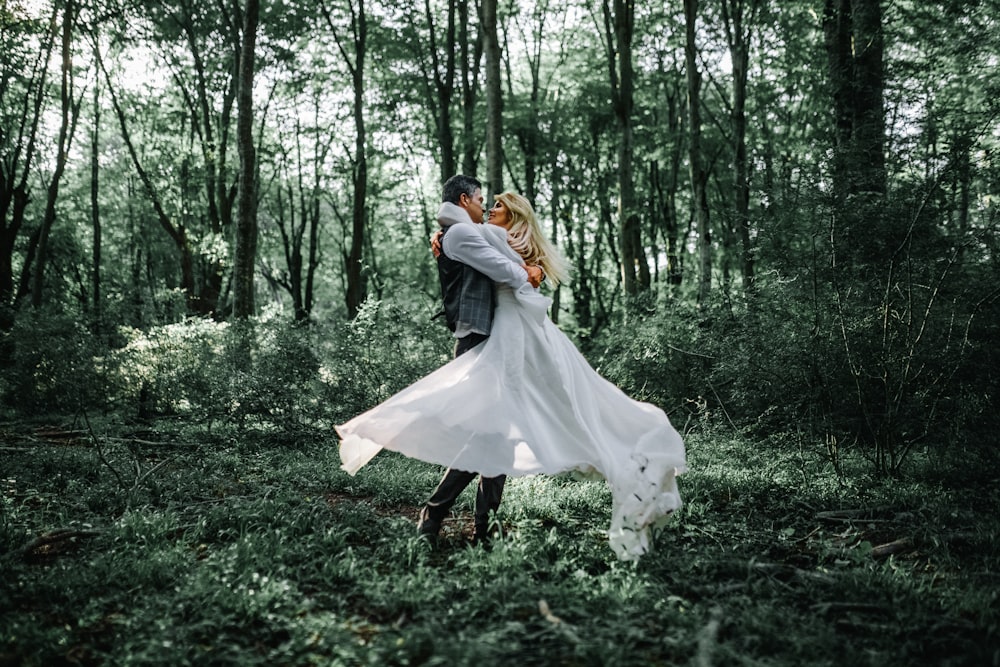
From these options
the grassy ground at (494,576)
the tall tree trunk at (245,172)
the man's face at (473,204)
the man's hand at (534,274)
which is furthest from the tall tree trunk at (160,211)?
the man's hand at (534,274)

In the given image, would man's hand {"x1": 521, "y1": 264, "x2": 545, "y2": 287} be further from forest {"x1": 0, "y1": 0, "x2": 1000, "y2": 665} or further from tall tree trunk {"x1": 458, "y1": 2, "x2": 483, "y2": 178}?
tall tree trunk {"x1": 458, "y1": 2, "x2": 483, "y2": 178}

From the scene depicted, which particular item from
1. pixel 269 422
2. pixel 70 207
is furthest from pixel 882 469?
pixel 70 207

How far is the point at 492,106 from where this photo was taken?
35.7ft

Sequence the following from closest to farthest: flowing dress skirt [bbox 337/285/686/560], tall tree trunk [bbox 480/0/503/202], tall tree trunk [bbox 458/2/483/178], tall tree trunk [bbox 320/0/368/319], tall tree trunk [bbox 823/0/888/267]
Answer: flowing dress skirt [bbox 337/285/686/560], tall tree trunk [bbox 823/0/888/267], tall tree trunk [bbox 480/0/503/202], tall tree trunk [bbox 458/2/483/178], tall tree trunk [bbox 320/0/368/319]

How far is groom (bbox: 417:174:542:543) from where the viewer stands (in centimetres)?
435

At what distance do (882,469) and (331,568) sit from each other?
16.5 ft

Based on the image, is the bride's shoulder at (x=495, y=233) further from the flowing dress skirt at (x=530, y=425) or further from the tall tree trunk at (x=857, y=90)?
the tall tree trunk at (x=857, y=90)

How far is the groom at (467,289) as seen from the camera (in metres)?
4.35

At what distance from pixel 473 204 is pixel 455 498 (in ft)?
6.66

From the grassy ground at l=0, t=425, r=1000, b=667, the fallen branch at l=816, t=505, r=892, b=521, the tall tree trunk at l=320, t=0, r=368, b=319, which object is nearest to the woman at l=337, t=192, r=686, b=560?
the grassy ground at l=0, t=425, r=1000, b=667

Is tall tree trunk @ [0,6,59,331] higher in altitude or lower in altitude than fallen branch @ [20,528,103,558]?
higher

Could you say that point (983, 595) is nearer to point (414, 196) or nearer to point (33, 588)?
point (33, 588)

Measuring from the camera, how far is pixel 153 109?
2472cm

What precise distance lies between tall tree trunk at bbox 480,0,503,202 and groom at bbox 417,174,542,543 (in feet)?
20.5
